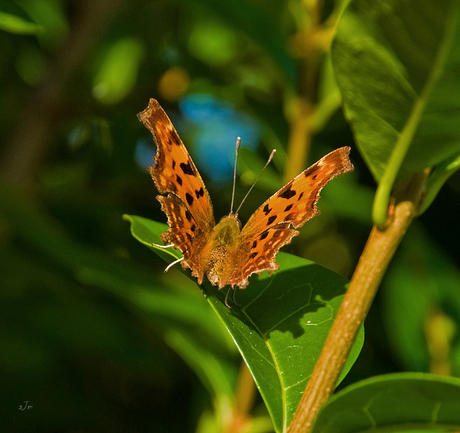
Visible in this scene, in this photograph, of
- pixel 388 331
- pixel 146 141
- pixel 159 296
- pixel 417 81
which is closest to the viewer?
pixel 417 81

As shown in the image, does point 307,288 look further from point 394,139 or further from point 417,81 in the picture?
point 417,81

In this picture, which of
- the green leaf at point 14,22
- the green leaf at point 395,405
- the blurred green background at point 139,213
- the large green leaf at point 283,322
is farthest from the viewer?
the blurred green background at point 139,213

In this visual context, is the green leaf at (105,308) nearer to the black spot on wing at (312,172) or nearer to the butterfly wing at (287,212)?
the butterfly wing at (287,212)

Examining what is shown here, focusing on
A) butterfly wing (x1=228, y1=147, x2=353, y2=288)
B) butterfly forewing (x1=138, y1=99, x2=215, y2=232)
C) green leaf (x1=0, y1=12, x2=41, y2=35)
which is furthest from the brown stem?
green leaf (x1=0, y1=12, x2=41, y2=35)

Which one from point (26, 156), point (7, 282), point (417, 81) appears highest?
point (417, 81)

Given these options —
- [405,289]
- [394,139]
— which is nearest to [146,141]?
[405,289]
